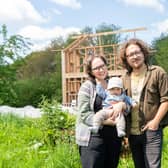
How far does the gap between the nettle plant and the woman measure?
6.64ft

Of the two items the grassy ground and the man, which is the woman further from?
the grassy ground

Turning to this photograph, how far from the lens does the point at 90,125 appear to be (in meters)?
2.84

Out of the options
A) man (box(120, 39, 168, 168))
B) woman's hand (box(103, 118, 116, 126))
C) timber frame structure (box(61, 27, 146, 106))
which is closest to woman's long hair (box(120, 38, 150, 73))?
man (box(120, 39, 168, 168))

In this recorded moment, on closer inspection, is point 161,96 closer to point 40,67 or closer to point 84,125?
point 84,125

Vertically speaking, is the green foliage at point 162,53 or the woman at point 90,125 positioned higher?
the green foliage at point 162,53

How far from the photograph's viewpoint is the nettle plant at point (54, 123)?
16.6ft

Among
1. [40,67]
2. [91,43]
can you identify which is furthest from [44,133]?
[40,67]

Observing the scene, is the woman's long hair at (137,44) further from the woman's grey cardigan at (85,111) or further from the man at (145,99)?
the woman's grey cardigan at (85,111)

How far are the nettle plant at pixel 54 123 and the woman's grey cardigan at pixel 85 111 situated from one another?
80.7 inches

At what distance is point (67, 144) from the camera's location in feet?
14.7

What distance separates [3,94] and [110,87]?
403 inches

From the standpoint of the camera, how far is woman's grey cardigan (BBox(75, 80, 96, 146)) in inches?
112

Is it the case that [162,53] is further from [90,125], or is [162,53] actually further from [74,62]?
[90,125]

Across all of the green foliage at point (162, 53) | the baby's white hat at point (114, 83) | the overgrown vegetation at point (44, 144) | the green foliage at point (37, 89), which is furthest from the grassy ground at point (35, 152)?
the green foliage at point (162, 53)
